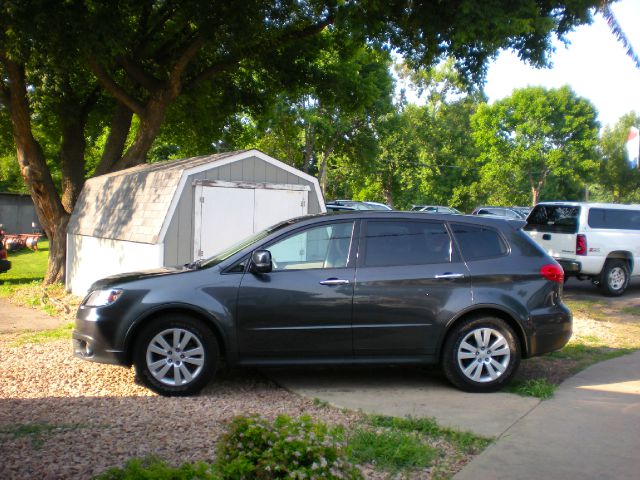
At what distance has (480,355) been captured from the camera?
20.2ft

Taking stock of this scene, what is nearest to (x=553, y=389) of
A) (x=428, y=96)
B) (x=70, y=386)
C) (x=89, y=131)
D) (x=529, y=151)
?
(x=70, y=386)

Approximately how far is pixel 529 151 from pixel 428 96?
36.3 ft

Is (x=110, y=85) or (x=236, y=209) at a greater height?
(x=110, y=85)

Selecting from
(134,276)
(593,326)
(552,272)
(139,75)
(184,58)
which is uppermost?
(184,58)

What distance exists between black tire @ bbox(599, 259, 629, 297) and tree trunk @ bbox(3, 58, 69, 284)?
11.7 m

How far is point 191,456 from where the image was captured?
426cm

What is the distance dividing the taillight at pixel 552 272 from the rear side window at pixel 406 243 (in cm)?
95

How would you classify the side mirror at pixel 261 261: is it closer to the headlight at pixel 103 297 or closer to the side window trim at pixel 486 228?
the headlight at pixel 103 297

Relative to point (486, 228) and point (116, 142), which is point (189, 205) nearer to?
point (486, 228)

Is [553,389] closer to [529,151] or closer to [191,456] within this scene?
[191,456]

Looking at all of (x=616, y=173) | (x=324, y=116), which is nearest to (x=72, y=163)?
(x=324, y=116)

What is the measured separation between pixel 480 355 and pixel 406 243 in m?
1.27

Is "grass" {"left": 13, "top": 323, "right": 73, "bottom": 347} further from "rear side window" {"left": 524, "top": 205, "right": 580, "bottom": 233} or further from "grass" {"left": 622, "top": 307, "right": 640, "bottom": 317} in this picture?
"rear side window" {"left": 524, "top": 205, "right": 580, "bottom": 233}

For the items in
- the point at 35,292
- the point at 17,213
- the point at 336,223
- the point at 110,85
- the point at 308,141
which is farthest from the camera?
the point at 17,213
